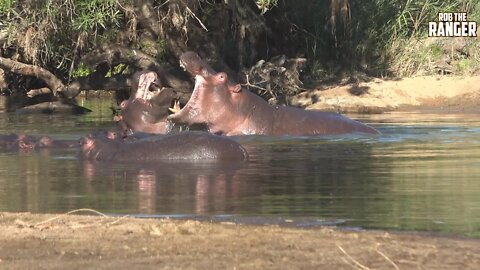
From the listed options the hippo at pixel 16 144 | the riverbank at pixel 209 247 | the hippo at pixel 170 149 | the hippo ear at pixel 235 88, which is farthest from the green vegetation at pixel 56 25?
the riverbank at pixel 209 247

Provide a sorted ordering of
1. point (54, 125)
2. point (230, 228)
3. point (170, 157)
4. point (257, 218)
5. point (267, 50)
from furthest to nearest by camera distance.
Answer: point (267, 50) < point (54, 125) < point (170, 157) < point (257, 218) < point (230, 228)

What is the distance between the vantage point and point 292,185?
311 inches

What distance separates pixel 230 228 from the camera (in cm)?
574

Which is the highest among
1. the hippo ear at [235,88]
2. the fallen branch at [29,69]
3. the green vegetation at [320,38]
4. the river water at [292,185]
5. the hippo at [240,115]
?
the green vegetation at [320,38]

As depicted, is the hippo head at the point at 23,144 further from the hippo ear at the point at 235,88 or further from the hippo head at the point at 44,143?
the hippo ear at the point at 235,88

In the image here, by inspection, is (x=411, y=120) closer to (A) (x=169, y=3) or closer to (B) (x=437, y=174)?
(A) (x=169, y=3)

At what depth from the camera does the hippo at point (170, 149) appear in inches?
373

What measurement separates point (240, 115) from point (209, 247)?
752cm

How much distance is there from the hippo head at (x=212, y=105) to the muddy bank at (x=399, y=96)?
7.02 metres

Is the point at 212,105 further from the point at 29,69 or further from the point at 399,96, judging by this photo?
the point at 399,96

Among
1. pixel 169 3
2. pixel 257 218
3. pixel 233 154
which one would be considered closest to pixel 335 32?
pixel 169 3

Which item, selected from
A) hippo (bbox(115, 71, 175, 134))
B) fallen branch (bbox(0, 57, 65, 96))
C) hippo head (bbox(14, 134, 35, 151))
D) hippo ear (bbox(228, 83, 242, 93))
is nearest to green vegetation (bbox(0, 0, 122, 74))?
fallen branch (bbox(0, 57, 65, 96))

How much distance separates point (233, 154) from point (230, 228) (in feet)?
12.7

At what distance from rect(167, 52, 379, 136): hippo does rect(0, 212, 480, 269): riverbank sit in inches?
254
